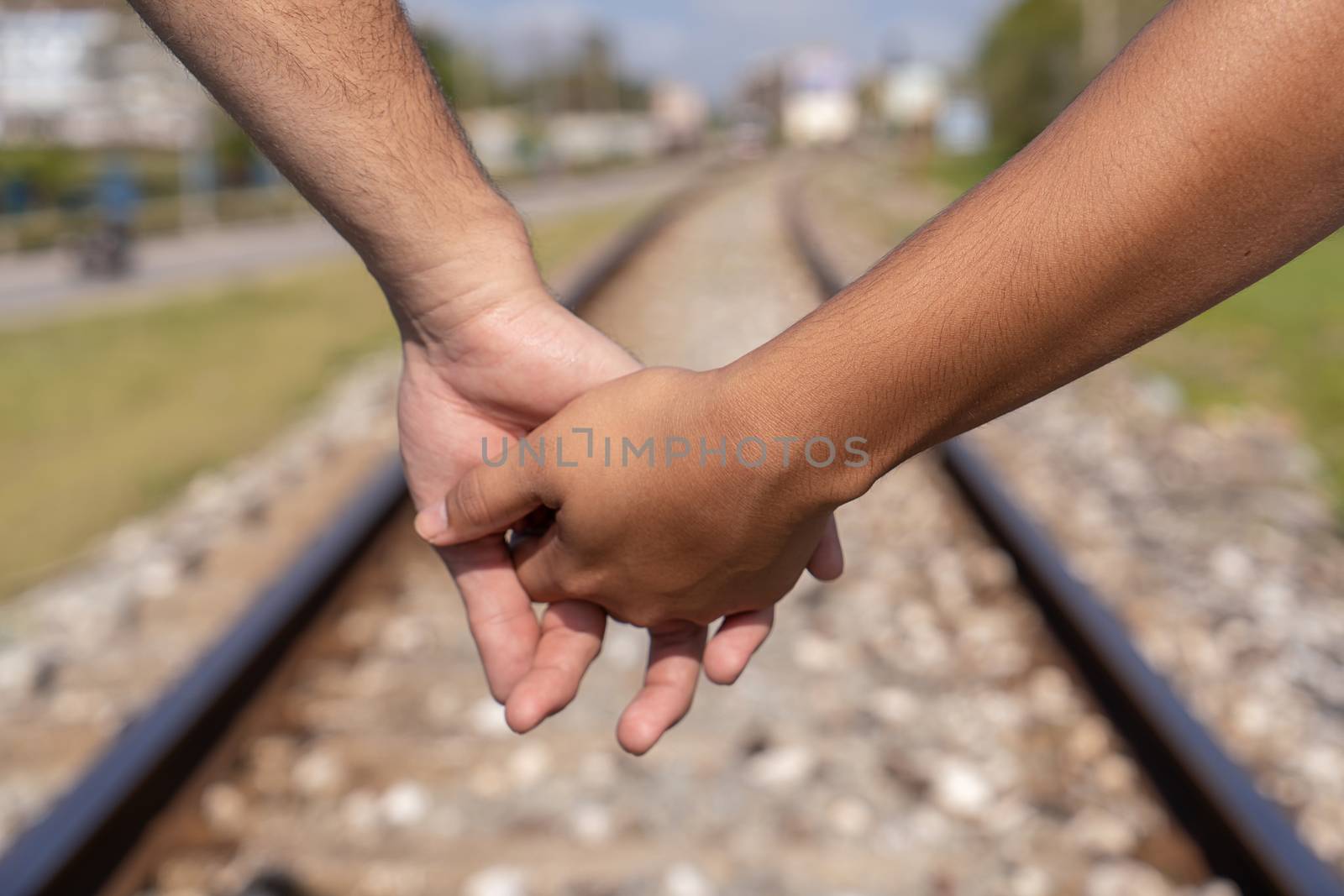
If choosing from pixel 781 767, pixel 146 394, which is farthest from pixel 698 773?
pixel 146 394

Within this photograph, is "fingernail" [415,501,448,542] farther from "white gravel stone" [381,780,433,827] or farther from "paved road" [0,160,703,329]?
"paved road" [0,160,703,329]

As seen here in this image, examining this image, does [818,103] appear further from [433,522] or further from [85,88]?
[433,522]

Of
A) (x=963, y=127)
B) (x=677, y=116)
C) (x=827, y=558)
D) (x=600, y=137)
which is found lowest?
(x=677, y=116)

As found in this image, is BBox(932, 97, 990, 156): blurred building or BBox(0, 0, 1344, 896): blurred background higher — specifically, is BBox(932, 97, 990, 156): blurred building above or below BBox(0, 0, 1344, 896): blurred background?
below

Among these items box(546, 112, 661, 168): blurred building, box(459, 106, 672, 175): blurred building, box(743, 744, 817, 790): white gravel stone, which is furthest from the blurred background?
box(546, 112, 661, 168): blurred building

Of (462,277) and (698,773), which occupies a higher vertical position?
(462,277)

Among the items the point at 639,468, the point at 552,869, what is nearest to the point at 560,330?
the point at 639,468

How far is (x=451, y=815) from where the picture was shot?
2.51 m

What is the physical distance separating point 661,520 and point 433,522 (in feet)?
1.33

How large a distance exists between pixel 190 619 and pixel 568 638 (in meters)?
2.19

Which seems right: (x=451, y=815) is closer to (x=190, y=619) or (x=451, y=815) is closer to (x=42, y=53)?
(x=190, y=619)

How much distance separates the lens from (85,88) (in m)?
28.1

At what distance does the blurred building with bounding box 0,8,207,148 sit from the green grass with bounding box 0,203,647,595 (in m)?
14.3

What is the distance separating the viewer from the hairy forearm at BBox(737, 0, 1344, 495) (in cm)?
113
